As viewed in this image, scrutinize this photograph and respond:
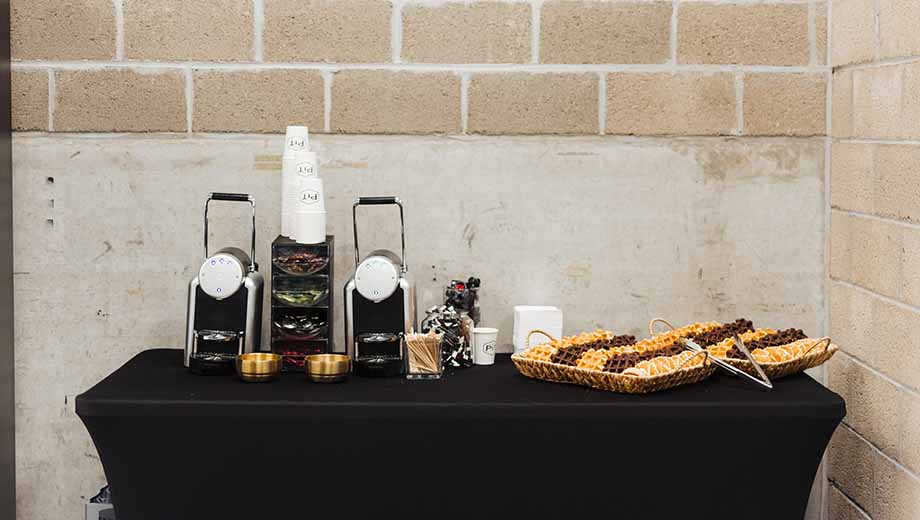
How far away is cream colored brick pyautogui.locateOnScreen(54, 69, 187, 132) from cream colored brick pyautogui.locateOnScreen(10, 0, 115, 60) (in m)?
0.09

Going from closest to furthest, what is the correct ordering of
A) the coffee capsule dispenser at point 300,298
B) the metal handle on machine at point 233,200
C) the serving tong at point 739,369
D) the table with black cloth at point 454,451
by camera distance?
1. the table with black cloth at point 454,451
2. the serving tong at point 739,369
3. the coffee capsule dispenser at point 300,298
4. the metal handle on machine at point 233,200

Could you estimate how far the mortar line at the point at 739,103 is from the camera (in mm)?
2410

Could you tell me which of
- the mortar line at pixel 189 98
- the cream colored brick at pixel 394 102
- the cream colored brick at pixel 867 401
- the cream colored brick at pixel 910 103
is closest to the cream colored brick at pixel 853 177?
the cream colored brick at pixel 910 103

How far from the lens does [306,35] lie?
7.81ft

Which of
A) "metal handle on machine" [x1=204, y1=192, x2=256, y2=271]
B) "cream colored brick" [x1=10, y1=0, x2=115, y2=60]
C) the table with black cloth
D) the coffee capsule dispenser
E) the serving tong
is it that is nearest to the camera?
the table with black cloth

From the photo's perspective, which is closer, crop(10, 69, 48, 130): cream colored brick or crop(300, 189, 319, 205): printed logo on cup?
crop(300, 189, 319, 205): printed logo on cup

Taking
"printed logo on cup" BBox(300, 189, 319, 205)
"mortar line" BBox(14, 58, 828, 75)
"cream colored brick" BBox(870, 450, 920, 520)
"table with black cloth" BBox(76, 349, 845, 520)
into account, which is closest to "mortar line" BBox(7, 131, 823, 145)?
"mortar line" BBox(14, 58, 828, 75)

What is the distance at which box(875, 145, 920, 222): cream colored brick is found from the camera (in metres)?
1.99

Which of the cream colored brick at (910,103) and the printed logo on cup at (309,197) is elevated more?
the cream colored brick at (910,103)

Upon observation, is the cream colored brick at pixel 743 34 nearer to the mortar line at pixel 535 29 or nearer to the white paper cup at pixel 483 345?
the mortar line at pixel 535 29

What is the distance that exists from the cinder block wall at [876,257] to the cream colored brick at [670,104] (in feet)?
0.84

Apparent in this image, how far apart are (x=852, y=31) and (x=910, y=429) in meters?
0.86

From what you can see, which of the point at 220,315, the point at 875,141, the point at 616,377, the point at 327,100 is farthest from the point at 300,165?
the point at 875,141

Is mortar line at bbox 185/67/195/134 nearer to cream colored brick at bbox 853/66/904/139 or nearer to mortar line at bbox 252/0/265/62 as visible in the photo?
mortar line at bbox 252/0/265/62
